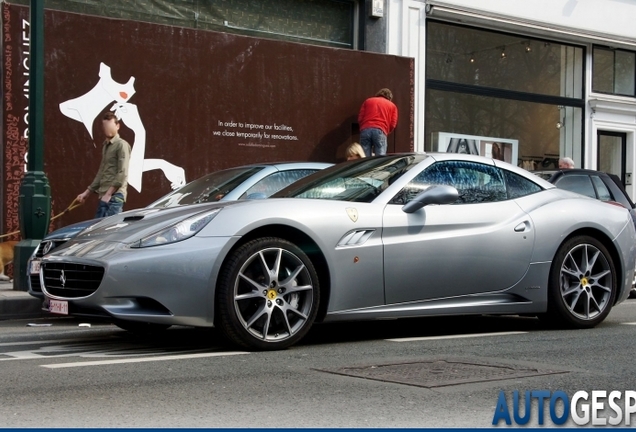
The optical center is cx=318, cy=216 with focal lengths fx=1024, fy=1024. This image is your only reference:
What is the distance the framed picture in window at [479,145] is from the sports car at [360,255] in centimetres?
946

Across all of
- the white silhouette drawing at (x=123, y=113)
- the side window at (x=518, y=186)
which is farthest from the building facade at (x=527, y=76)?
the side window at (x=518, y=186)

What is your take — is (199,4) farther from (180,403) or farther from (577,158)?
(180,403)

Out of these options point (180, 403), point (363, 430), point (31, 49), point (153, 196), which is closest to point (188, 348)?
point (180, 403)

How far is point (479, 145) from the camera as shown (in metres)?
18.4

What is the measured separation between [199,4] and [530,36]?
7016 mm

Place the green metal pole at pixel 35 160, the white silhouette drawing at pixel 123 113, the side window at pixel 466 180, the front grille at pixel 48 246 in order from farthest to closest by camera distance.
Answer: the white silhouette drawing at pixel 123 113 → the green metal pole at pixel 35 160 → the front grille at pixel 48 246 → the side window at pixel 466 180

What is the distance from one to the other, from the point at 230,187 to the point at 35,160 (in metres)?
3.01

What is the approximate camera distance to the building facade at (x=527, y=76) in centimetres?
1769

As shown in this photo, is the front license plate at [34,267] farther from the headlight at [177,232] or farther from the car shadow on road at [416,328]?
the car shadow on road at [416,328]

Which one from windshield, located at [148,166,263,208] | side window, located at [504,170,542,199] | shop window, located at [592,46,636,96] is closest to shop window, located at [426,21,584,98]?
shop window, located at [592,46,636,96]

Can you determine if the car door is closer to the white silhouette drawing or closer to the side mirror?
the side mirror

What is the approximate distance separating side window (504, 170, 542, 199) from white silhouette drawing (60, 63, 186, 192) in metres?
7.30

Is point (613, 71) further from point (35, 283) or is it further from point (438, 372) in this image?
point (438, 372)

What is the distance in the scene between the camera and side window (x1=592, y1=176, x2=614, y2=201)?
13234mm
